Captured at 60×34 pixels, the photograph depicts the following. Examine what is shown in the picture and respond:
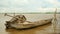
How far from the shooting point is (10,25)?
12.0m

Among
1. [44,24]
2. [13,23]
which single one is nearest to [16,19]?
[13,23]

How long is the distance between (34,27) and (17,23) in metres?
1.30

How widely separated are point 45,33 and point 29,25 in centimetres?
192

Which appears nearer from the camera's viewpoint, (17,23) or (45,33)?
(45,33)

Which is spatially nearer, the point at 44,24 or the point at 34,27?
the point at 34,27

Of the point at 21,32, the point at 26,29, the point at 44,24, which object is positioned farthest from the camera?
the point at 44,24

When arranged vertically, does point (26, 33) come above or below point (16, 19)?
below

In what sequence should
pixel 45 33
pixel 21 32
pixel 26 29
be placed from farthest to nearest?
pixel 26 29
pixel 21 32
pixel 45 33

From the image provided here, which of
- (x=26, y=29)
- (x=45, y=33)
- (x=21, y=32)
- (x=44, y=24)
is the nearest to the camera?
(x=45, y=33)

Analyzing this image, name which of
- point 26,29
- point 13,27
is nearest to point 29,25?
point 26,29

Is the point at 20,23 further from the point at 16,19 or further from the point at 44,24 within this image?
the point at 44,24

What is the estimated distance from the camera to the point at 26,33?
10578 millimetres

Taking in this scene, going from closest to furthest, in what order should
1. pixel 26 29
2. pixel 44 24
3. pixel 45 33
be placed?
pixel 45 33 < pixel 26 29 < pixel 44 24

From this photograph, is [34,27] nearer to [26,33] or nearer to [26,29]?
[26,29]
